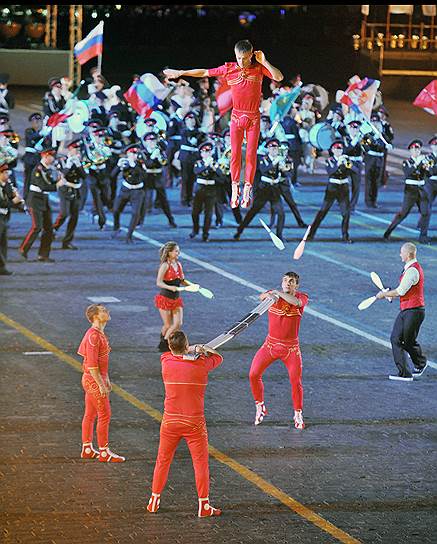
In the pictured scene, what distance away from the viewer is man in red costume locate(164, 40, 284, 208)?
9.78 metres

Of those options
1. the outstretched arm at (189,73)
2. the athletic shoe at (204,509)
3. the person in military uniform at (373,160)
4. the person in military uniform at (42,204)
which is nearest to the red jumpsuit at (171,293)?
the athletic shoe at (204,509)

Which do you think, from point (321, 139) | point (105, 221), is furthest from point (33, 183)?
point (321, 139)

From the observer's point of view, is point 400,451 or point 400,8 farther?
point 400,8

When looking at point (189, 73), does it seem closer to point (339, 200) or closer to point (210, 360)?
point (210, 360)

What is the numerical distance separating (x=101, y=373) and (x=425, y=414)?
172 inches

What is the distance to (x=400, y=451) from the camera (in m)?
16.5

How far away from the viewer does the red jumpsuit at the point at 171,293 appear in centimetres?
1995

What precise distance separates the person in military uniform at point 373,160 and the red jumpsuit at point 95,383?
18.5 m

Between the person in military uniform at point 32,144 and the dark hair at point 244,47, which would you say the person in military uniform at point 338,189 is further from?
the dark hair at point 244,47

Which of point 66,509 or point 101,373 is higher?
point 101,373

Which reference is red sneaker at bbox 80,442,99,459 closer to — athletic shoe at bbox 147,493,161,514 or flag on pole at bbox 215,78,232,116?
athletic shoe at bbox 147,493,161,514

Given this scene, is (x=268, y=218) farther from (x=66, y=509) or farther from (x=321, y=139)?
(x=66, y=509)

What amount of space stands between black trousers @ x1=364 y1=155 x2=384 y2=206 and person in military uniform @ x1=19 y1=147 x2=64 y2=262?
28.5 ft

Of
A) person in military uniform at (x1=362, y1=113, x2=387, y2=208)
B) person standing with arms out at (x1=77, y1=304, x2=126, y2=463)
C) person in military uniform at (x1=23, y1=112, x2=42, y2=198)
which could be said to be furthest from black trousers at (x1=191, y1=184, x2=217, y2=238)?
person standing with arms out at (x1=77, y1=304, x2=126, y2=463)
